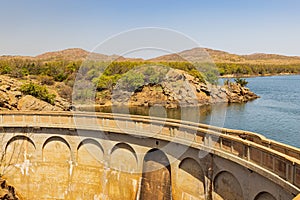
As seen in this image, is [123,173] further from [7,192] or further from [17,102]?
[17,102]

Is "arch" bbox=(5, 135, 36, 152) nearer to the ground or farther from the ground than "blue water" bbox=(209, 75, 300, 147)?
farther from the ground

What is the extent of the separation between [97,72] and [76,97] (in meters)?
11.7

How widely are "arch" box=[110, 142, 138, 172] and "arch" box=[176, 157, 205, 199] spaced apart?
3534mm

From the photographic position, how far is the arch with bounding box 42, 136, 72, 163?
2019 centimetres

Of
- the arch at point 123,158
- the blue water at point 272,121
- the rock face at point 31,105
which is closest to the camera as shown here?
the arch at point 123,158

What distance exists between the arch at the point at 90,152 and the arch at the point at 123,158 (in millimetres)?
874

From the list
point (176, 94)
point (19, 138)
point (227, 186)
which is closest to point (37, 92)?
point (19, 138)

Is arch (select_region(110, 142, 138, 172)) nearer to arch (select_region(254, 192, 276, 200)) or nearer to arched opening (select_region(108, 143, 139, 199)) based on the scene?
arched opening (select_region(108, 143, 139, 199))

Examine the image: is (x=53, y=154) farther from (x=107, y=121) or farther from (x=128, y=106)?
(x=128, y=106)

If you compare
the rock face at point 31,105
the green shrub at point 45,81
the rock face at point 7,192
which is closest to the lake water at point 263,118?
the rock face at point 31,105

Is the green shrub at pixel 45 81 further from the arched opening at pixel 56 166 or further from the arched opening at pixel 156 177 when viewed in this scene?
the arched opening at pixel 156 177

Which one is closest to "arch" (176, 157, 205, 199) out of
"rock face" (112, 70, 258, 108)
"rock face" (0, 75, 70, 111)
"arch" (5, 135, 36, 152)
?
"arch" (5, 135, 36, 152)

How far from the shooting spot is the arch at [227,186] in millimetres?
11982

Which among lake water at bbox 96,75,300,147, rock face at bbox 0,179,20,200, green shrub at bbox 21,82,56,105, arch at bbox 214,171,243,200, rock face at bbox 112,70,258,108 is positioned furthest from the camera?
rock face at bbox 112,70,258,108
